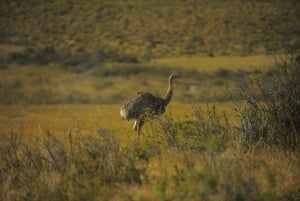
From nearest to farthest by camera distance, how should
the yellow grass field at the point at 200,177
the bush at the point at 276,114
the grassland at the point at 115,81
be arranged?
the yellow grass field at the point at 200,177 → the bush at the point at 276,114 → the grassland at the point at 115,81

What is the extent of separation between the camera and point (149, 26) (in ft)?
156

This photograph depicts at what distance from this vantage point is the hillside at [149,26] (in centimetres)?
4125

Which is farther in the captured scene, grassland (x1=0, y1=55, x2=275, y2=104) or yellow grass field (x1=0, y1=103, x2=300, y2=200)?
grassland (x1=0, y1=55, x2=275, y2=104)

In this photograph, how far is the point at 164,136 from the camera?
966 centimetres

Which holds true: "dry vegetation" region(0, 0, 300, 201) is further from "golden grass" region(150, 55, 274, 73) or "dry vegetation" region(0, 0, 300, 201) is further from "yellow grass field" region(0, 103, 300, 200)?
"golden grass" region(150, 55, 274, 73)

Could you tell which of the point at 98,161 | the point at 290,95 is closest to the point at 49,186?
the point at 98,161

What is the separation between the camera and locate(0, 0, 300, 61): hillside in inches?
1624

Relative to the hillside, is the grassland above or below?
below

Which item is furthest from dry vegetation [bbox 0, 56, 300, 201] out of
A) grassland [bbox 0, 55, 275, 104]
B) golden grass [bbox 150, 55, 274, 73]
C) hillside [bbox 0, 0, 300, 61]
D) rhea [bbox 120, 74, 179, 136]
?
hillside [bbox 0, 0, 300, 61]

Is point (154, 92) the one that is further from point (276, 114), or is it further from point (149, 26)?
point (149, 26)

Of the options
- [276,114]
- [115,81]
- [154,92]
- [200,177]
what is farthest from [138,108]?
[115,81]

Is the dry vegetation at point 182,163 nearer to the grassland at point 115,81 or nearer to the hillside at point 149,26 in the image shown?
the grassland at point 115,81

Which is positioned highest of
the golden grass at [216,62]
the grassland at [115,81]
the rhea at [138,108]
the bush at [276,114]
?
the bush at [276,114]

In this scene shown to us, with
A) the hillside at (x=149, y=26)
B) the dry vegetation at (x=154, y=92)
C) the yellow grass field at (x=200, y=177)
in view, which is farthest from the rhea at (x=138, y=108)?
the hillside at (x=149, y=26)
